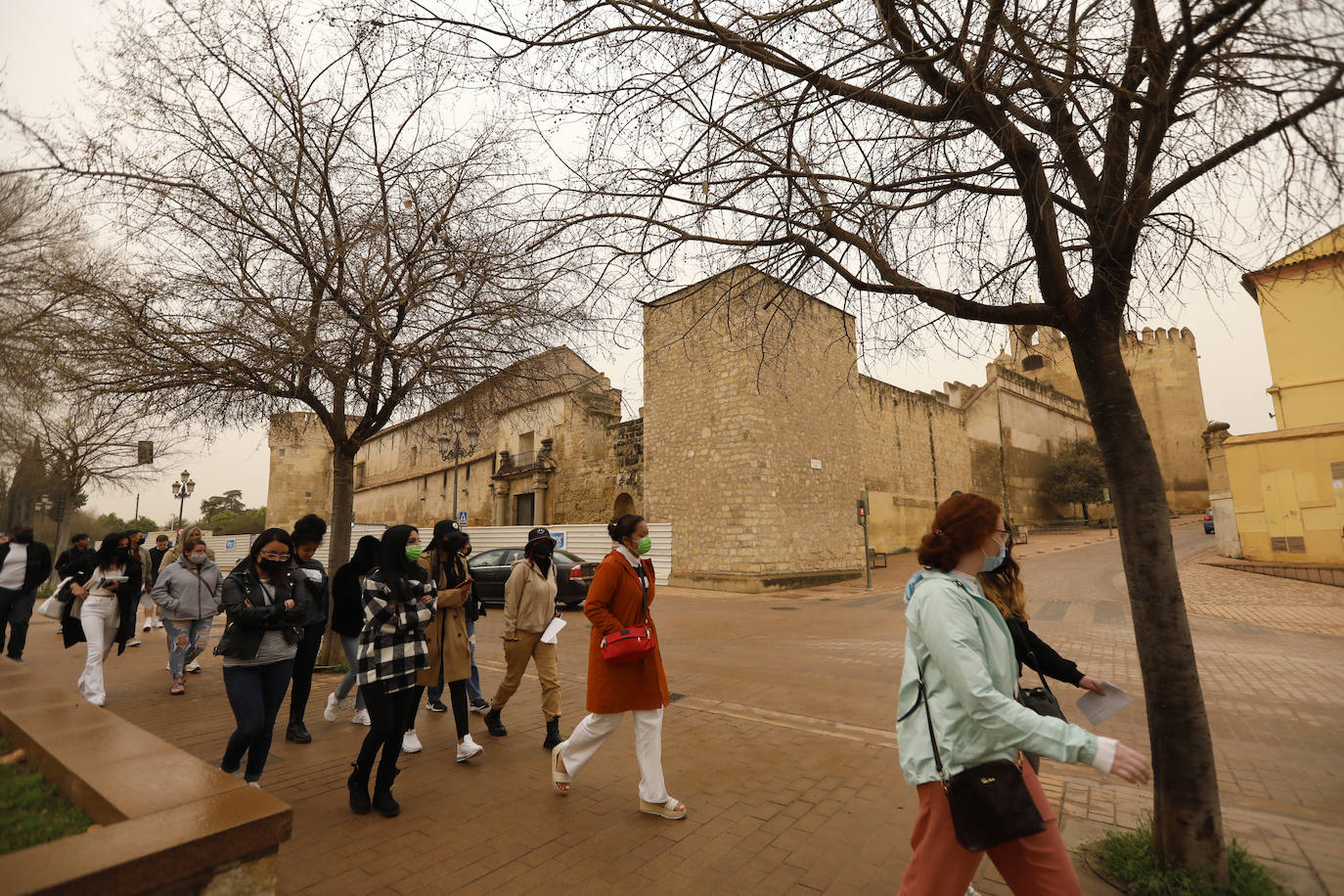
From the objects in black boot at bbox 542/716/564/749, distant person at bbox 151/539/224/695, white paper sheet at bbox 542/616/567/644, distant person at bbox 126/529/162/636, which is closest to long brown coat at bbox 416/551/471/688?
white paper sheet at bbox 542/616/567/644

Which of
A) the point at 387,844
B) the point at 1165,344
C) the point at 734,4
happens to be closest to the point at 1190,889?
the point at 387,844

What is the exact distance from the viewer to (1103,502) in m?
39.2

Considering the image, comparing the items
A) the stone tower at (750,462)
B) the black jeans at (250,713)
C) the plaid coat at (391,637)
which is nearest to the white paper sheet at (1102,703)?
the plaid coat at (391,637)

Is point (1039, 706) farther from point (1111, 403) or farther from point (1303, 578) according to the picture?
point (1303, 578)

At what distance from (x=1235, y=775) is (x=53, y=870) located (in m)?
5.95

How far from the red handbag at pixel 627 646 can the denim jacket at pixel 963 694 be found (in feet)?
5.82

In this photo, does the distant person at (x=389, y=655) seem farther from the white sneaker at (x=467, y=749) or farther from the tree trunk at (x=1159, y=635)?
the tree trunk at (x=1159, y=635)

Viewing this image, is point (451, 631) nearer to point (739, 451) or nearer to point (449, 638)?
point (449, 638)

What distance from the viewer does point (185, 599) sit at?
6.57 m

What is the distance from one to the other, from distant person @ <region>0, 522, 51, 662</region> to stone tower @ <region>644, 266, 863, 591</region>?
40.9 ft

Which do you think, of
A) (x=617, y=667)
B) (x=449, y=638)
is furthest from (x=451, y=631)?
(x=617, y=667)

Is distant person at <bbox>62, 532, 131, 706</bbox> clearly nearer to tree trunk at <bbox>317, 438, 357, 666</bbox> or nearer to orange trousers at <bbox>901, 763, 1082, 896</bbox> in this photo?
tree trunk at <bbox>317, 438, 357, 666</bbox>

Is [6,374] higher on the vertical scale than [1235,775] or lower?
higher

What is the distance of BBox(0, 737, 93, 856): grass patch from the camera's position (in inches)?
100
